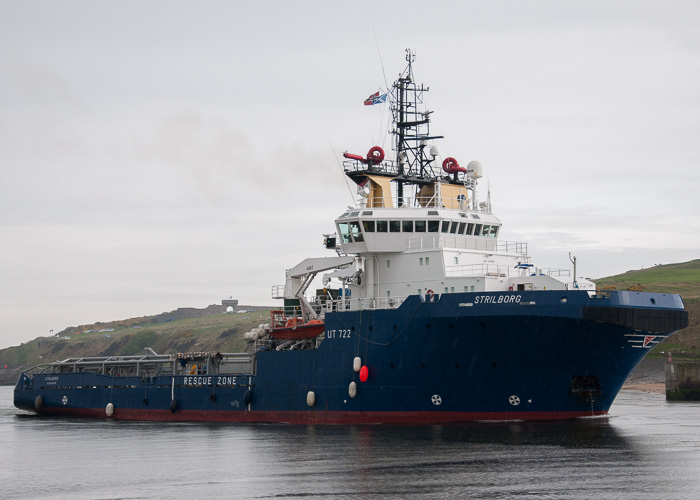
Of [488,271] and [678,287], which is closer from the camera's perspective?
[488,271]

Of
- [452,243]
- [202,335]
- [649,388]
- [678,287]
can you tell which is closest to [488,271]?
[452,243]

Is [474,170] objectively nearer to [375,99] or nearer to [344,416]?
[375,99]

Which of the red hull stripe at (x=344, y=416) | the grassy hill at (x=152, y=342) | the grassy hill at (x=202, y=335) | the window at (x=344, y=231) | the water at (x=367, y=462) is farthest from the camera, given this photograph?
the grassy hill at (x=152, y=342)

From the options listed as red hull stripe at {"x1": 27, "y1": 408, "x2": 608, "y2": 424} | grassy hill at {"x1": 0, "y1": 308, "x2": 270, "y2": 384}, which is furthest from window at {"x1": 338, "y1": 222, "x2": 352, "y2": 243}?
grassy hill at {"x1": 0, "y1": 308, "x2": 270, "y2": 384}

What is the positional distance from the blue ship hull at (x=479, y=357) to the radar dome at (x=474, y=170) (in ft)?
27.1

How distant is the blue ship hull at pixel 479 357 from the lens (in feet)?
96.2

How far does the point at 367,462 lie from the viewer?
23750mm

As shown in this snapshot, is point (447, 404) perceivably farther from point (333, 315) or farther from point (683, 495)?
point (683, 495)

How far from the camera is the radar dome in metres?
37.3

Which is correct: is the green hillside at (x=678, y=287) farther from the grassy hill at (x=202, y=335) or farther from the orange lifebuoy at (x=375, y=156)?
the orange lifebuoy at (x=375, y=156)

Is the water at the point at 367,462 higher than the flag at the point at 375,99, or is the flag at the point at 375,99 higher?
the flag at the point at 375,99

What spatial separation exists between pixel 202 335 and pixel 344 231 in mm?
71412

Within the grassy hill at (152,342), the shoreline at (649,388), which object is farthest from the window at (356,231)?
the grassy hill at (152,342)

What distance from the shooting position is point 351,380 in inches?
1291
